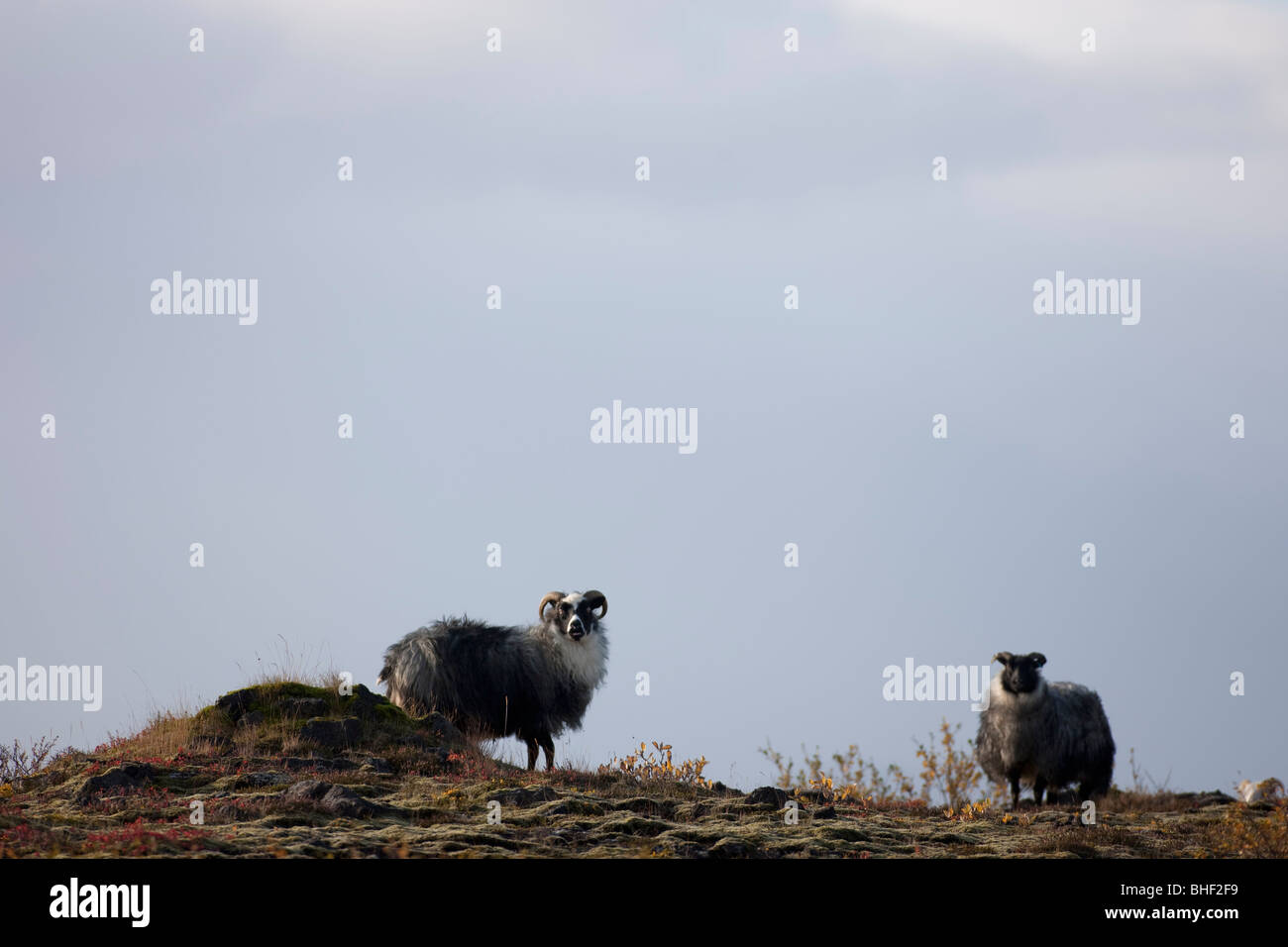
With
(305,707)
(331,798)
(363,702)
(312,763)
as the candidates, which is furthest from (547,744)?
(331,798)

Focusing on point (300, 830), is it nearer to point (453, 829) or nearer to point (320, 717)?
point (453, 829)

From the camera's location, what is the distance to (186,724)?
16328 mm

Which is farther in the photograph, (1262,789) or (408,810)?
(1262,789)

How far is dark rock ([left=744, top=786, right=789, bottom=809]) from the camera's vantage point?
14.5 m

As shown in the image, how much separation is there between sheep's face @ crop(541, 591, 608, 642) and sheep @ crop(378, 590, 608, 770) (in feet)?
0.05

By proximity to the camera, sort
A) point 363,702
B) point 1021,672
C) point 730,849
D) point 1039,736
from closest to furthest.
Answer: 1. point 730,849
2. point 363,702
3. point 1039,736
4. point 1021,672

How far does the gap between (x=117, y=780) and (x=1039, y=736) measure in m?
13.7

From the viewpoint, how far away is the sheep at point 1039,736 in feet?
66.9

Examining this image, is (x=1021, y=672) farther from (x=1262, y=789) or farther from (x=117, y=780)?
(x=117, y=780)

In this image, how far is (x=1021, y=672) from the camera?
2069 centimetres

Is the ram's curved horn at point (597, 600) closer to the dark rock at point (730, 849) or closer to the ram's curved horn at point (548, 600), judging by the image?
the ram's curved horn at point (548, 600)

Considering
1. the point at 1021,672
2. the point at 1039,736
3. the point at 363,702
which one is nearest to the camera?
the point at 363,702

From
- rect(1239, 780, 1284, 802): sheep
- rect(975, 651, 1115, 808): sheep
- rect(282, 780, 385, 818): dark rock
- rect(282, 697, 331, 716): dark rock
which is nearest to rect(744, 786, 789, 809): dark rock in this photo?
rect(282, 780, 385, 818): dark rock
